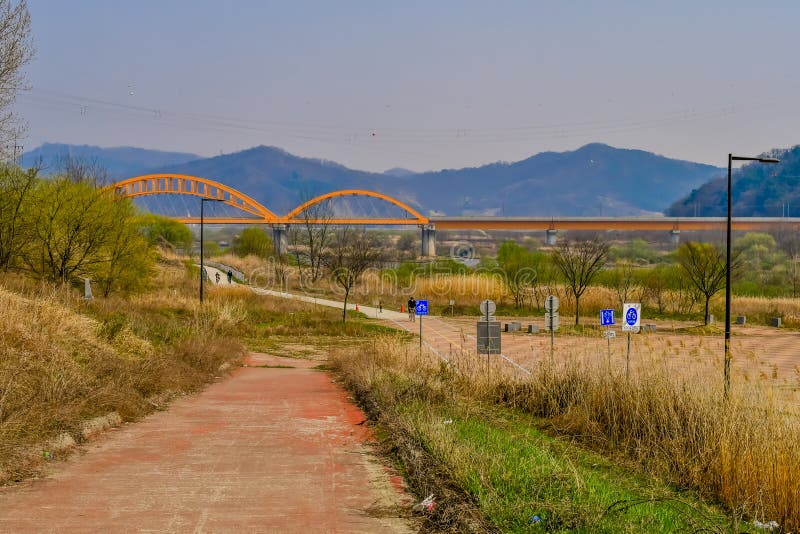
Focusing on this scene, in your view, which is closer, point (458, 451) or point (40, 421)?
point (458, 451)

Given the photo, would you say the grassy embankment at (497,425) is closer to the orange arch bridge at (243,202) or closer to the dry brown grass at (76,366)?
the dry brown grass at (76,366)

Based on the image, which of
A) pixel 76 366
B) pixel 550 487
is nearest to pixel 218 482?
pixel 550 487

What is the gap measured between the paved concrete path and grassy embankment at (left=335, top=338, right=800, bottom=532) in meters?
0.83

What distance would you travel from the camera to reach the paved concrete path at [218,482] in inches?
313

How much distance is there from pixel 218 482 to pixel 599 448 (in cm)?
599

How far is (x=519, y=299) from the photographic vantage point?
189 ft

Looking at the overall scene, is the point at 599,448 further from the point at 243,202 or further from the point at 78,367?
the point at 243,202

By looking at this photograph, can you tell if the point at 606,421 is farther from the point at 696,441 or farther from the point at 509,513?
the point at 509,513

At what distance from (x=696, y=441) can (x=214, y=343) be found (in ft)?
55.2

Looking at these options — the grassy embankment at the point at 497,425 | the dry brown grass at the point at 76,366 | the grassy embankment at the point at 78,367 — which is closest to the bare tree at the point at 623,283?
the grassy embankment at the point at 78,367

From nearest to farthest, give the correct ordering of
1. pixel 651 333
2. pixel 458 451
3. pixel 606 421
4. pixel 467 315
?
pixel 458 451 < pixel 606 421 < pixel 651 333 < pixel 467 315

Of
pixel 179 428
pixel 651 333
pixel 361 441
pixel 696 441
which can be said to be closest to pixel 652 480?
pixel 696 441

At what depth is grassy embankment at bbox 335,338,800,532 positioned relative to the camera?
823cm

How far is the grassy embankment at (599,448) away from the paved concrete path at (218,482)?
2.72 ft
